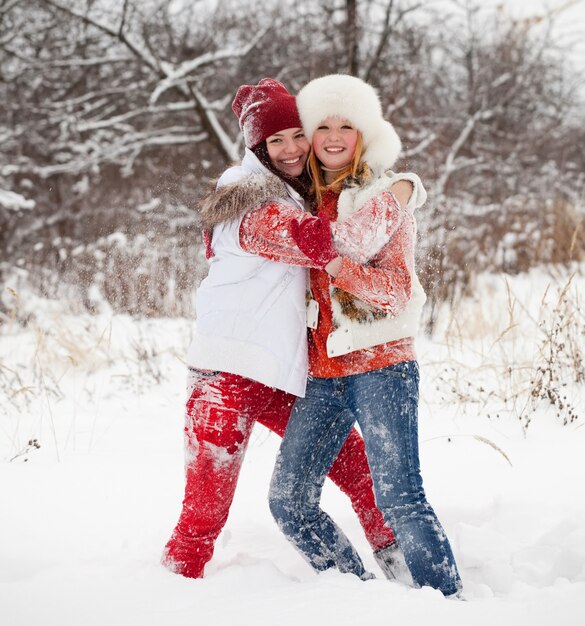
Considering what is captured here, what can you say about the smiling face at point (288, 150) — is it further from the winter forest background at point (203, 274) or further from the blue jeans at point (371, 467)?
the winter forest background at point (203, 274)

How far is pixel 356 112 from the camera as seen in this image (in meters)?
2.20

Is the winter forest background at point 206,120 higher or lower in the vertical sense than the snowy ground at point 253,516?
higher

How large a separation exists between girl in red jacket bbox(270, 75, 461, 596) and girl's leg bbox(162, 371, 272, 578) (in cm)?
18

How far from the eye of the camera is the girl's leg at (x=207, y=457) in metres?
2.07

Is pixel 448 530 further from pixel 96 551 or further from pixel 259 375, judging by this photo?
pixel 96 551

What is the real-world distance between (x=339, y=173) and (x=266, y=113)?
33cm

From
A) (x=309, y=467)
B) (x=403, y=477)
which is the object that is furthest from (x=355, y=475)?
(x=403, y=477)

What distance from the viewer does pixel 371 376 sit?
1993 millimetres

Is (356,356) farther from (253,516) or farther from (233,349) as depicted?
(253,516)

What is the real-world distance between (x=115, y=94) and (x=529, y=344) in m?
6.58

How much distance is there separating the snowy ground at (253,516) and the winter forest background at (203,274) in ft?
0.04

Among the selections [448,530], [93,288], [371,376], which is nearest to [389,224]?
[371,376]

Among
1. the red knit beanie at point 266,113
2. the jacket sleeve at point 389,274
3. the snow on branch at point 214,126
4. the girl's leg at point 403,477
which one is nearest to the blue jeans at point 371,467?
the girl's leg at point 403,477

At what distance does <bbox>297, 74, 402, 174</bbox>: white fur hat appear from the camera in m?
2.19
